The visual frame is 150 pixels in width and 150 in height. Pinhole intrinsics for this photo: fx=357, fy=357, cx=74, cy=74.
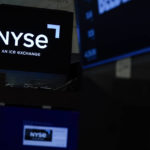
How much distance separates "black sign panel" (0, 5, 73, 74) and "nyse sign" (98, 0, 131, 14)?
1733 mm

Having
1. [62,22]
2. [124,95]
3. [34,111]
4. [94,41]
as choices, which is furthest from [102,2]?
[62,22]

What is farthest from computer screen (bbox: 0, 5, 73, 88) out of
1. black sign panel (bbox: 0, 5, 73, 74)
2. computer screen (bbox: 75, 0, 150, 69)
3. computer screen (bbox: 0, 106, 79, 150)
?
computer screen (bbox: 75, 0, 150, 69)

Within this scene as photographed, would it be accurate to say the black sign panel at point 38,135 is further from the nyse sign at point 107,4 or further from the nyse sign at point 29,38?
the nyse sign at point 29,38

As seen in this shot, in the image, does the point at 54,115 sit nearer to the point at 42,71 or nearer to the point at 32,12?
the point at 42,71

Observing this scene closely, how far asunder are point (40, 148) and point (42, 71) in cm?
112

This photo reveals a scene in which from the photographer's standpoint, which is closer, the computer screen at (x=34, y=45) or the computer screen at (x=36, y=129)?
the computer screen at (x=36, y=129)

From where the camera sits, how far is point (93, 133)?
29.4 inches

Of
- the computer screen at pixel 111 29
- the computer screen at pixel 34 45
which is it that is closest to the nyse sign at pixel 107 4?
the computer screen at pixel 111 29

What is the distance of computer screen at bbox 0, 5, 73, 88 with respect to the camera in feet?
8.18

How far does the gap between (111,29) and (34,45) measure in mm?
1904

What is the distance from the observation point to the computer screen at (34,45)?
2.49 meters

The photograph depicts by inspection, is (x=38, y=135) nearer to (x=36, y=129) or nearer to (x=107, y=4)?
(x=36, y=129)

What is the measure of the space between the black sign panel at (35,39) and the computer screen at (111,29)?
1673 mm

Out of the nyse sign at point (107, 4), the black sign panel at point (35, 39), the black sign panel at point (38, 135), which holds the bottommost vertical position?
the black sign panel at point (38, 135)
